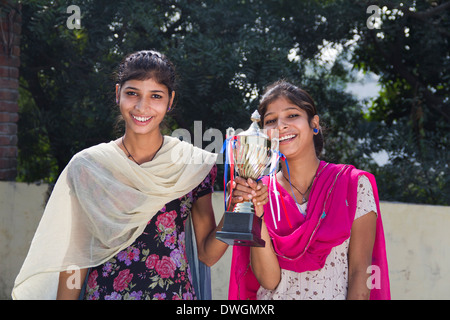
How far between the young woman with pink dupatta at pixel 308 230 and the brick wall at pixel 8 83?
2.95m

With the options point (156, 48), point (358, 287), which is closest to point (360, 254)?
point (358, 287)

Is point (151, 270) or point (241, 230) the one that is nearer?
point (241, 230)

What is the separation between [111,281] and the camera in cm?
224

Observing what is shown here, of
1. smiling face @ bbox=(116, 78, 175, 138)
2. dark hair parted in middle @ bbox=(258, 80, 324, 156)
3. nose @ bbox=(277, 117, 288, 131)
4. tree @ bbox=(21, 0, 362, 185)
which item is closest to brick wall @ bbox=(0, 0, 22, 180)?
tree @ bbox=(21, 0, 362, 185)

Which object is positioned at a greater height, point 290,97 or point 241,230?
point 290,97

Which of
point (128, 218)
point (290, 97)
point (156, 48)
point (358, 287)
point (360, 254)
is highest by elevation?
point (156, 48)

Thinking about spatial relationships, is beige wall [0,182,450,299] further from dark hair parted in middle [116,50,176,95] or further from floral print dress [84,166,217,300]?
dark hair parted in middle [116,50,176,95]

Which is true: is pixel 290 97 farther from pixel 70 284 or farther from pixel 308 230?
pixel 70 284

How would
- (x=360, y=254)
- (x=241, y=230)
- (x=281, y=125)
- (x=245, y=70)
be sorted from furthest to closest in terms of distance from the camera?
(x=245, y=70) → (x=281, y=125) → (x=360, y=254) → (x=241, y=230)

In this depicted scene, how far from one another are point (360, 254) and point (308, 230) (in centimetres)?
23

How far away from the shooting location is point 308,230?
2.27 meters

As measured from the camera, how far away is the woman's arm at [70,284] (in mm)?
2244

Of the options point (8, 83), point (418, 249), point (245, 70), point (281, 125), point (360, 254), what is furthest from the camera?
point (8, 83)

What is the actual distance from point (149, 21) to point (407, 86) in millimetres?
2689
